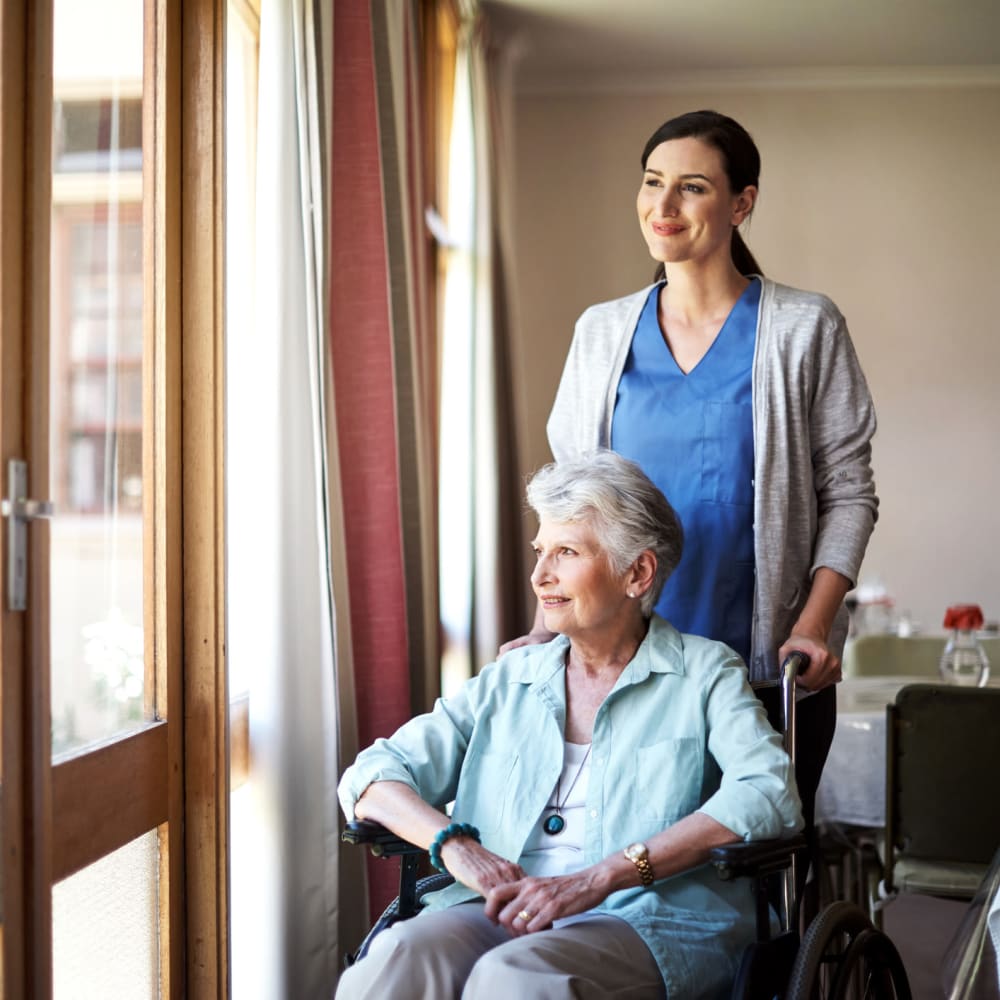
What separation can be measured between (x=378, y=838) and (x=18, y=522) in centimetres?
62

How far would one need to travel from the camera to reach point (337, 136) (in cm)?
260

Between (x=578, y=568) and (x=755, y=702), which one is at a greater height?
(x=578, y=568)

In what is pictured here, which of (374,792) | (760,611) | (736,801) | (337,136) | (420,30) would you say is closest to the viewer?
(736,801)

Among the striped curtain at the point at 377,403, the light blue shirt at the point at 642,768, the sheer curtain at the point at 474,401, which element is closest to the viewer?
the light blue shirt at the point at 642,768

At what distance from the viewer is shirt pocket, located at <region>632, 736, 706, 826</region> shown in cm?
164

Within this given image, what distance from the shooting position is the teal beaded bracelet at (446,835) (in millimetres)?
1571

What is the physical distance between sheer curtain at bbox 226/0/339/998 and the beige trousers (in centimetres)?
67

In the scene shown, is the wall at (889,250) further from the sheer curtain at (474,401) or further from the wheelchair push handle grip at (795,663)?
the wheelchair push handle grip at (795,663)

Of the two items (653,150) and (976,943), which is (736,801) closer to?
(976,943)

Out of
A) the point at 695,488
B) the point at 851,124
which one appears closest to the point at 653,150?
the point at 695,488

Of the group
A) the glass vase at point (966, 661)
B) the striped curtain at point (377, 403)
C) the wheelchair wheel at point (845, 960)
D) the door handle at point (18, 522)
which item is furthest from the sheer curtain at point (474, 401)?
the door handle at point (18, 522)

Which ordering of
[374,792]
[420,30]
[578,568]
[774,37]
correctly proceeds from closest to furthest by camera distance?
[374,792] → [578,568] → [420,30] → [774,37]

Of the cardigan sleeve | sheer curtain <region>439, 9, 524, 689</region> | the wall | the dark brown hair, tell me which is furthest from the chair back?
the wall

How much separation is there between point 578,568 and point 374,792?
1.40ft
